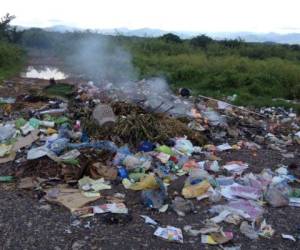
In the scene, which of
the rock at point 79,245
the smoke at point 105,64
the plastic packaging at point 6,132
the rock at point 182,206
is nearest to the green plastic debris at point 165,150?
the rock at point 182,206

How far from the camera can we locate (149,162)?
499 cm

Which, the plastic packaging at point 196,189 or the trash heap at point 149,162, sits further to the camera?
the plastic packaging at point 196,189

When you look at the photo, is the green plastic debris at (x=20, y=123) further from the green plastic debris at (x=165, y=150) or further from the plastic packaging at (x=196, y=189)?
the plastic packaging at (x=196, y=189)

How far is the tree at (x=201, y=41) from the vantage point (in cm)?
2203

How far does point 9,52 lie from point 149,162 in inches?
500

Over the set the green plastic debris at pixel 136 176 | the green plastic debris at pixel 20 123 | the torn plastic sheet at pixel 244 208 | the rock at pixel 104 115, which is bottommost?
the torn plastic sheet at pixel 244 208

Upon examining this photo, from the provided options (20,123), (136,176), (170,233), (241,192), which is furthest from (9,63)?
(170,233)

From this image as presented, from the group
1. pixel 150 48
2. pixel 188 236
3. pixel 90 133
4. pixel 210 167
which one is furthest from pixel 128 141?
pixel 150 48

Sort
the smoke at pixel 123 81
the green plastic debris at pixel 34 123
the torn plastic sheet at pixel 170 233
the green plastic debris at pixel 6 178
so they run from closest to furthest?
1. the torn plastic sheet at pixel 170 233
2. the green plastic debris at pixel 6 178
3. the green plastic debris at pixel 34 123
4. the smoke at pixel 123 81

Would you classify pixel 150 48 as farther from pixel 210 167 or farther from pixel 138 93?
pixel 210 167

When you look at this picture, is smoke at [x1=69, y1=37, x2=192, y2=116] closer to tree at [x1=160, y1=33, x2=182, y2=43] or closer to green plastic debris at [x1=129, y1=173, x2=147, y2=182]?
green plastic debris at [x1=129, y1=173, x2=147, y2=182]

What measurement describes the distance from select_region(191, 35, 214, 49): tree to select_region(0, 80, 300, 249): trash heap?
14993 millimetres

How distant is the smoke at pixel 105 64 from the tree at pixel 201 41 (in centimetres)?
502

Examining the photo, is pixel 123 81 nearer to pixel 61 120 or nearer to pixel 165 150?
pixel 61 120
